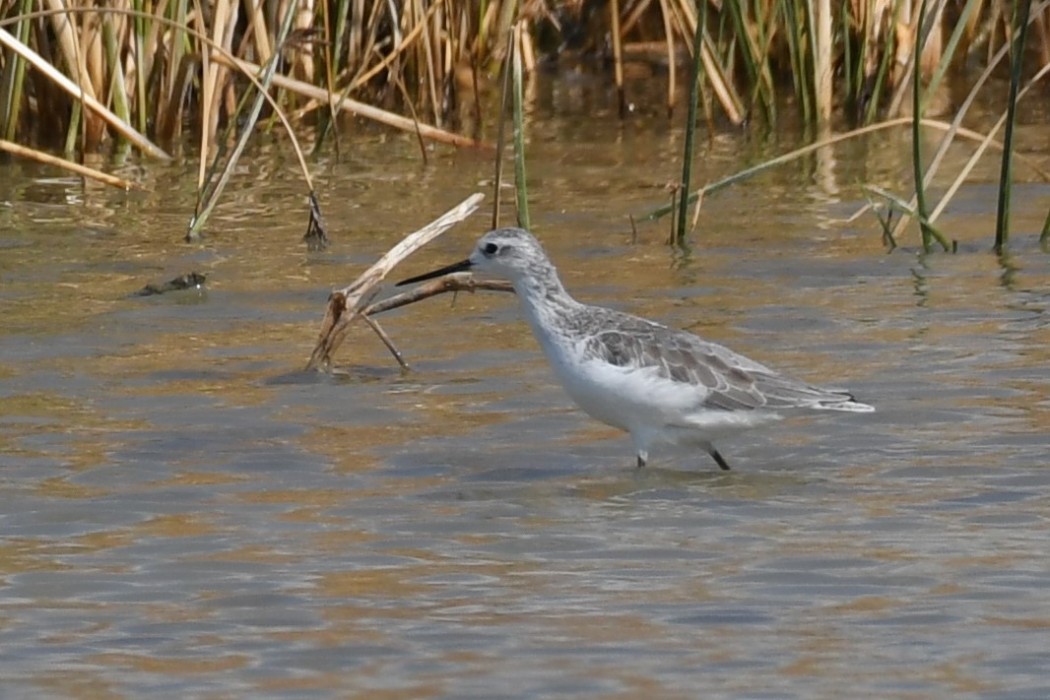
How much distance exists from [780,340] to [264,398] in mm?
1951

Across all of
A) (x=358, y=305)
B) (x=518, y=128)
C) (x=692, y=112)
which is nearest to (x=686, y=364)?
(x=358, y=305)

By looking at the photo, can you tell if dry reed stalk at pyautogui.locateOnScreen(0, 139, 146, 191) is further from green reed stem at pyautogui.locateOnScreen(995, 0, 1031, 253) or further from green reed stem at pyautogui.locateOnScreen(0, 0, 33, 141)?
green reed stem at pyautogui.locateOnScreen(995, 0, 1031, 253)

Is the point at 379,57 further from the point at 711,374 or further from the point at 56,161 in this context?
the point at 711,374

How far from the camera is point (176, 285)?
8.82 meters

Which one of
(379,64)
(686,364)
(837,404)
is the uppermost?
(379,64)

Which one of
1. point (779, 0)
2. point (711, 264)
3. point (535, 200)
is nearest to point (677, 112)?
point (779, 0)

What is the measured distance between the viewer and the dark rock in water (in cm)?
880

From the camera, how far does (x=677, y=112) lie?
1369 centimetres

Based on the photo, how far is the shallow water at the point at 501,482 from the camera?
15.7 ft

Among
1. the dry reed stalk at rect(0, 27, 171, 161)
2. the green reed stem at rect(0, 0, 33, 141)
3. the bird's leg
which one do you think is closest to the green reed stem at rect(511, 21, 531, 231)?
the bird's leg

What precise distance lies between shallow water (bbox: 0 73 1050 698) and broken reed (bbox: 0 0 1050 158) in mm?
958

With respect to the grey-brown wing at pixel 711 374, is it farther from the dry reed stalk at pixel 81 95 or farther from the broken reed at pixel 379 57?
the dry reed stalk at pixel 81 95

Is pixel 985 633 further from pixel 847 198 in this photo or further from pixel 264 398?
pixel 847 198

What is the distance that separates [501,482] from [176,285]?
293 centimetres
